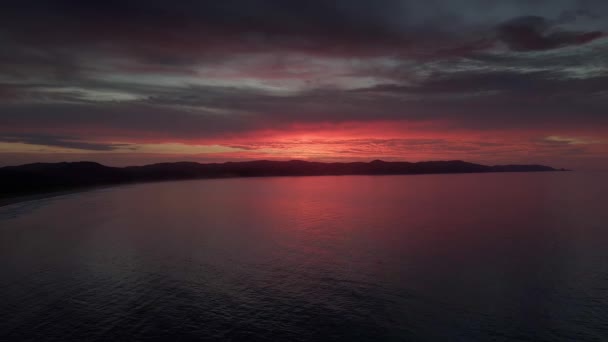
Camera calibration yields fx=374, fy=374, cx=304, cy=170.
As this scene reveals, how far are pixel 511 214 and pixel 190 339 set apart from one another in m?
86.2

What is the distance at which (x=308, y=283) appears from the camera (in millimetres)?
36938

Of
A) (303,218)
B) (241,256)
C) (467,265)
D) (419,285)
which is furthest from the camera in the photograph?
(303,218)

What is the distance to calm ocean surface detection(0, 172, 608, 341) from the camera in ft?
87.1

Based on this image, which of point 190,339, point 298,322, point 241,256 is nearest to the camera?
point 190,339

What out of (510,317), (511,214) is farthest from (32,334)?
(511,214)

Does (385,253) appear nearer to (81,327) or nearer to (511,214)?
(81,327)

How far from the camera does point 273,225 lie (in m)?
78.1

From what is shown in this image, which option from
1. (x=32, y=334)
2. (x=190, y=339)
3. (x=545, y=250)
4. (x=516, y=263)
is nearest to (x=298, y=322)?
(x=190, y=339)

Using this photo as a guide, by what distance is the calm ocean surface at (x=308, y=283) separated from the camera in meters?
26.6

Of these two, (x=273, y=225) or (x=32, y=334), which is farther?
(x=273, y=225)

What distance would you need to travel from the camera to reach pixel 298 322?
91.3 ft

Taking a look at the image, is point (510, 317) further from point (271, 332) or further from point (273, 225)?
point (273, 225)

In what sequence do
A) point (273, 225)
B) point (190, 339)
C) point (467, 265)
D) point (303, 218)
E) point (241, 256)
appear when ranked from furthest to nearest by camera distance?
point (303, 218) → point (273, 225) → point (241, 256) → point (467, 265) → point (190, 339)

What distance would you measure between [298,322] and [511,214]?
7943 centimetres
